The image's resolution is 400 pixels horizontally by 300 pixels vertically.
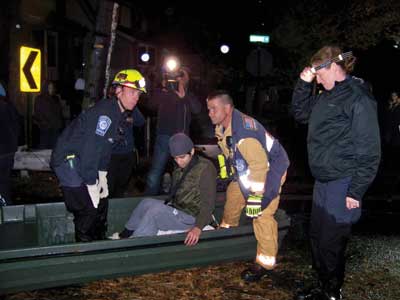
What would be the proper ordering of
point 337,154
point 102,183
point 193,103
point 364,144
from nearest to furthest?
point 364,144 < point 337,154 < point 102,183 < point 193,103

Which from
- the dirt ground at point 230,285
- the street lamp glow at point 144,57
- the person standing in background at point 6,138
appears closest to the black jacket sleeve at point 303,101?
the dirt ground at point 230,285

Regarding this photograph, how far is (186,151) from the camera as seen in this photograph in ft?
16.6

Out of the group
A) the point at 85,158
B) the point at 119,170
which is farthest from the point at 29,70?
the point at 85,158

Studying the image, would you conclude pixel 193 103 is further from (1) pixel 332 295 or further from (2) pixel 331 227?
(1) pixel 332 295

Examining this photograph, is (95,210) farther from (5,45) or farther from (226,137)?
(5,45)

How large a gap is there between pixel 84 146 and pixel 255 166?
58.2 inches

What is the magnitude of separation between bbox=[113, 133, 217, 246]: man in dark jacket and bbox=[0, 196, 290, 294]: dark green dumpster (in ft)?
1.17

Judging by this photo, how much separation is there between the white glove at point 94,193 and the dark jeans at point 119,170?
126 centimetres

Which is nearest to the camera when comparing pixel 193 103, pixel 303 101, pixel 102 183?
pixel 303 101

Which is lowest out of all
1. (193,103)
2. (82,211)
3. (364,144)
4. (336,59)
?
(82,211)

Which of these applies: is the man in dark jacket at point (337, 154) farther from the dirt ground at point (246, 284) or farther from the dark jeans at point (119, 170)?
the dark jeans at point (119, 170)

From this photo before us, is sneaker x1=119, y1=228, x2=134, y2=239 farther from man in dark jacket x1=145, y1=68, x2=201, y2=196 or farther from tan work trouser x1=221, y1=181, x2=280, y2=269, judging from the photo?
man in dark jacket x1=145, y1=68, x2=201, y2=196

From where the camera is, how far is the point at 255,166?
4.57 meters

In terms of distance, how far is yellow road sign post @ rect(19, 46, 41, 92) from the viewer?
8.92 meters
